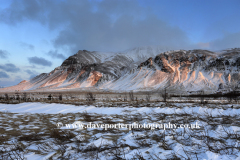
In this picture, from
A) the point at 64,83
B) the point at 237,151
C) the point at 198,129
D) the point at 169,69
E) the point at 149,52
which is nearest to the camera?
the point at 237,151

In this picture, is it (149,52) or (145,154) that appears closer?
(145,154)

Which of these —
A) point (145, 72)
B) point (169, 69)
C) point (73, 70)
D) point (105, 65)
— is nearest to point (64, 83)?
point (73, 70)

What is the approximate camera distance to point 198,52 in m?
86.1

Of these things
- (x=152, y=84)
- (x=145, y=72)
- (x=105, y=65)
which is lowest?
(x=152, y=84)

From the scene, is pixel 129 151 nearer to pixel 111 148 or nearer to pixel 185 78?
pixel 111 148

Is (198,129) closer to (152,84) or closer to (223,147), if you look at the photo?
(223,147)

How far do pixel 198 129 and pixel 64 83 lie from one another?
99.1m

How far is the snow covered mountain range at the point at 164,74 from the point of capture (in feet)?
221

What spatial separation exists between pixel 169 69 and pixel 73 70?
66195mm

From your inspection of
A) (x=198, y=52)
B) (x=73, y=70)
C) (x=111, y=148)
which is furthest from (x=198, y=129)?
(x=73, y=70)

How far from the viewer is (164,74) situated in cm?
7762

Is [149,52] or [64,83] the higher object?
[149,52]

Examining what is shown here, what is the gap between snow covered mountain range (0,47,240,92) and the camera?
221 ft

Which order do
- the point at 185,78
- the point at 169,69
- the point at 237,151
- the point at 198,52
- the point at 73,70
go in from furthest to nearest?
the point at 73,70
the point at 198,52
the point at 169,69
the point at 185,78
the point at 237,151
